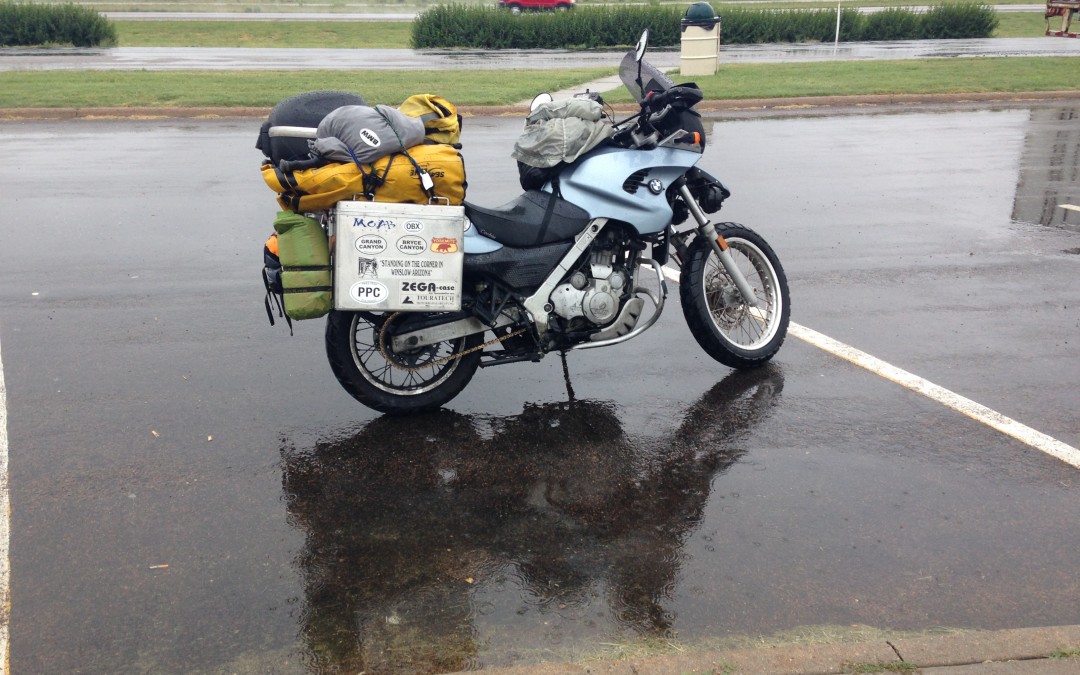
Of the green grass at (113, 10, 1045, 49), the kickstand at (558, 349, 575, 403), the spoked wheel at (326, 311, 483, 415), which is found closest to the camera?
the spoked wheel at (326, 311, 483, 415)

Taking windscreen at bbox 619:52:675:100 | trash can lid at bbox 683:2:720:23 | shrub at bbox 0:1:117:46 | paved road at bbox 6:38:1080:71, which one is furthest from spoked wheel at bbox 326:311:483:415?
shrub at bbox 0:1:117:46

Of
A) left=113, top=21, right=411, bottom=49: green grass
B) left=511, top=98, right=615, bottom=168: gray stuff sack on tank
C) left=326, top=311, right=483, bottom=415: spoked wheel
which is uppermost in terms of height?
left=511, top=98, right=615, bottom=168: gray stuff sack on tank

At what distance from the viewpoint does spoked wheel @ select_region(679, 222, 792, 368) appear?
242 inches

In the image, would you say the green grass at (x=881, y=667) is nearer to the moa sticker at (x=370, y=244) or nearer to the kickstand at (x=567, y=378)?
the kickstand at (x=567, y=378)

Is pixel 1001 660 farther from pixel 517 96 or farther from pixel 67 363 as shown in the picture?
pixel 517 96

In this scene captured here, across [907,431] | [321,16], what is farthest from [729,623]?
[321,16]

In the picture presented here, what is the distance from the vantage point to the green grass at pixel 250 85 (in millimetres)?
17812

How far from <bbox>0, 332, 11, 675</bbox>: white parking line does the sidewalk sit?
1709 mm

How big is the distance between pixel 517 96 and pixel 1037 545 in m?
15.4

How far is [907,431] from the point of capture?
18.0ft

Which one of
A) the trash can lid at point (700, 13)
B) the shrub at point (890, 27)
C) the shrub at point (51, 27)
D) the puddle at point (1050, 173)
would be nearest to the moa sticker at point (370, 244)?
the puddle at point (1050, 173)

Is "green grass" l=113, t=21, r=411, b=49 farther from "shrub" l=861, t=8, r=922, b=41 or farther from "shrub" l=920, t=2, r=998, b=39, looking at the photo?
"shrub" l=920, t=2, r=998, b=39

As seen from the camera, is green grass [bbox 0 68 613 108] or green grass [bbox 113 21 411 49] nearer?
green grass [bbox 0 68 613 108]

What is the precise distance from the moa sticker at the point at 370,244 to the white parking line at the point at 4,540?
1955 mm
